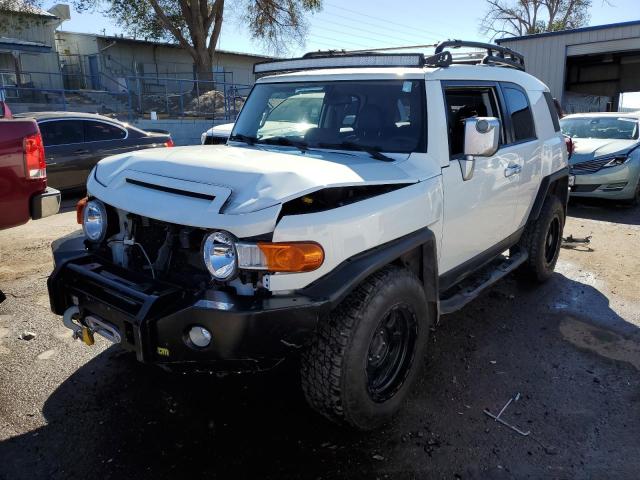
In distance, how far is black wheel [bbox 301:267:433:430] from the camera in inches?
103

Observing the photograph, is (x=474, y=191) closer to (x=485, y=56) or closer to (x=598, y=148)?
(x=485, y=56)

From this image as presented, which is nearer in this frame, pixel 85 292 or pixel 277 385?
pixel 85 292

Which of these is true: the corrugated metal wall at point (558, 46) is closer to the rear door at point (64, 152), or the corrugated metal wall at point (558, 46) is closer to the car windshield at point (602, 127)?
the car windshield at point (602, 127)

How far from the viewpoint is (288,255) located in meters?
2.37

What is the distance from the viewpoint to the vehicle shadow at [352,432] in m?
2.64

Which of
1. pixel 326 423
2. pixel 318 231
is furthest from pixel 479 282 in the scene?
pixel 318 231

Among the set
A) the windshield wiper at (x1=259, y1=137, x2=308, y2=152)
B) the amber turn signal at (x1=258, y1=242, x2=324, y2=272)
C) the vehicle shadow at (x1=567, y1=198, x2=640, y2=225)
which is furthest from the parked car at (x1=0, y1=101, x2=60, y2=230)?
the vehicle shadow at (x1=567, y1=198, x2=640, y2=225)

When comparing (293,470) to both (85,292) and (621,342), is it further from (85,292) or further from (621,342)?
(621,342)

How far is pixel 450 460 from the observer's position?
2693mm

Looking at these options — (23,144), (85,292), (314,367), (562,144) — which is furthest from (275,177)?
(562,144)

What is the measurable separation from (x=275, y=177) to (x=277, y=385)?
4.99 feet

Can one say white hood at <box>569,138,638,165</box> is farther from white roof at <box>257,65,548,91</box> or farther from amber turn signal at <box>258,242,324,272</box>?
amber turn signal at <box>258,242,324,272</box>

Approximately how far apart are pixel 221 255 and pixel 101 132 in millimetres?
7895

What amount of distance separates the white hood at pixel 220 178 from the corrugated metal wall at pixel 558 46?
18.6 m
